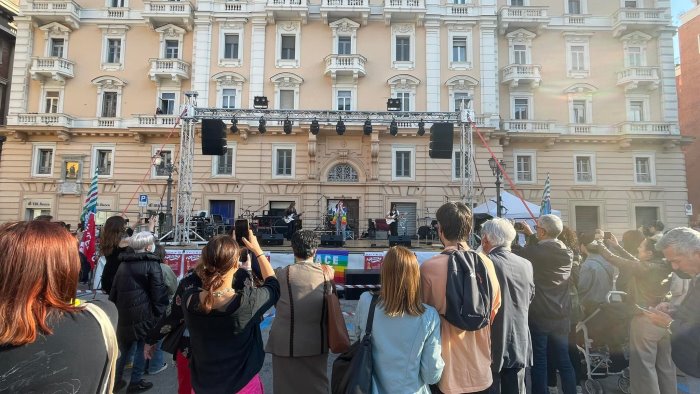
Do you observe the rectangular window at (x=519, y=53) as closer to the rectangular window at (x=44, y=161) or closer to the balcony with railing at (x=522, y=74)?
Answer: the balcony with railing at (x=522, y=74)

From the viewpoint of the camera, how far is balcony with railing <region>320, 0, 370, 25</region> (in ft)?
73.5

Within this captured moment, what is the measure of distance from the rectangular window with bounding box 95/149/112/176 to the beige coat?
2361 centimetres

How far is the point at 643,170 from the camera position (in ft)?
76.3

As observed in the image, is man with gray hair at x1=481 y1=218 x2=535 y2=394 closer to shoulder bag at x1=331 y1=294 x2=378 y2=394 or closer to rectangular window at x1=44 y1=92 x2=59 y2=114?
shoulder bag at x1=331 y1=294 x2=378 y2=394

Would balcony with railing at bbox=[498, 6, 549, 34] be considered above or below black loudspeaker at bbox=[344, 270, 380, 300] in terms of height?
above

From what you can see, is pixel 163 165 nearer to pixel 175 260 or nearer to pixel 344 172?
pixel 344 172

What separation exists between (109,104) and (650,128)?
33383 mm

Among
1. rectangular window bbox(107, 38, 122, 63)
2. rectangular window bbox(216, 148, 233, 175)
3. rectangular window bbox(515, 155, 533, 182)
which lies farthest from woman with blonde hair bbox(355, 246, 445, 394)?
rectangular window bbox(107, 38, 122, 63)

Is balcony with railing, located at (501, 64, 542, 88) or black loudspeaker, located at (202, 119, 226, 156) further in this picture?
balcony with railing, located at (501, 64, 542, 88)

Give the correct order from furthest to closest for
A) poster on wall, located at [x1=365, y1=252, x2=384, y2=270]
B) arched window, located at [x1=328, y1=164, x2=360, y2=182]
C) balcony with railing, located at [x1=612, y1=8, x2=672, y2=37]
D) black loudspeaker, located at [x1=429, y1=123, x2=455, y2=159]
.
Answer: balcony with railing, located at [x1=612, y1=8, x2=672, y2=37] < arched window, located at [x1=328, y1=164, x2=360, y2=182] < black loudspeaker, located at [x1=429, y1=123, x2=455, y2=159] < poster on wall, located at [x1=365, y1=252, x2=384, y2=270]

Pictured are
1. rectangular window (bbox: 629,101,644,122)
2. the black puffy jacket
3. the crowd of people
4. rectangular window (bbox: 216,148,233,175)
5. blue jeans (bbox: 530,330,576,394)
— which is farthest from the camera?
rectangular window (bbox: 629,101,644,122)

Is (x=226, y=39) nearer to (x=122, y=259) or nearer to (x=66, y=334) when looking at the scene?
(x=122, y=259)

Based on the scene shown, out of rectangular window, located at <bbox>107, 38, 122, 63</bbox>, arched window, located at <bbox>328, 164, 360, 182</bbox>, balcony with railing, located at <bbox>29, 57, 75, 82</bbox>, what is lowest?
arched window, located at <bbox>328, 164, 360, 182</bbox>

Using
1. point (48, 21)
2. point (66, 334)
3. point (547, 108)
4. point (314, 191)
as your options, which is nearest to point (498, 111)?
point (547, 108)
